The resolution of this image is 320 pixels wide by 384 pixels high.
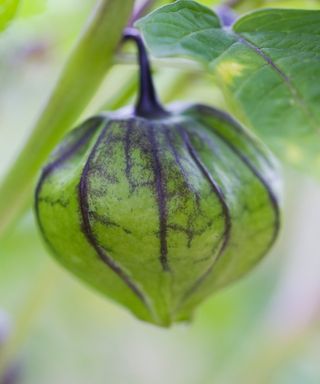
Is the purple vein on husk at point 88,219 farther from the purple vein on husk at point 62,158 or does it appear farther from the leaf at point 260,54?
the leaf at point 260,54

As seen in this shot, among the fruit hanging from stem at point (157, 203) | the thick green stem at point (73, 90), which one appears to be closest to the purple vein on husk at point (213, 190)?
the fruit hanging from stem at point (157, 203)

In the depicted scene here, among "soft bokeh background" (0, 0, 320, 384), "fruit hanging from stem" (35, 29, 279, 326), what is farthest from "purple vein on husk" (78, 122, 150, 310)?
"soft bokeh background" (0, 0, 320, 384)

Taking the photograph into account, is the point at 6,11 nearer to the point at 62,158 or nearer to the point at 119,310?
the point at 62,158

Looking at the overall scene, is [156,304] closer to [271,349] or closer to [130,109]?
[130,109]

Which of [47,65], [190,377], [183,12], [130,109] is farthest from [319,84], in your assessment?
[190,377]

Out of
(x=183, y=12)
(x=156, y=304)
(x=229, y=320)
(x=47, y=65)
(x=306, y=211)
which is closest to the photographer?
(x=183, y=12)

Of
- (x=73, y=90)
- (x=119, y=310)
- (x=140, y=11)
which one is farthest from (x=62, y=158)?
(x=119, y=310)
